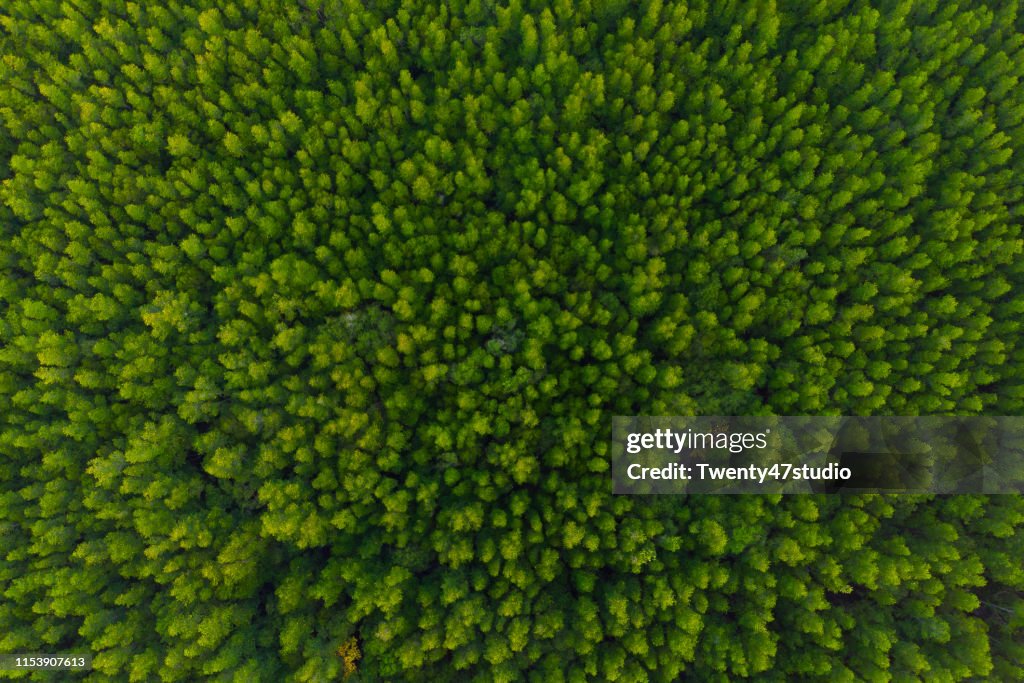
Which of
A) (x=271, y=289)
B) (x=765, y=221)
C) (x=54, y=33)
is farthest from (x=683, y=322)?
(x=54, y=33)

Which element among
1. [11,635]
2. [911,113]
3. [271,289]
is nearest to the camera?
[11,635]

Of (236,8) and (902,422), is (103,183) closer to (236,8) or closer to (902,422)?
(236,8)

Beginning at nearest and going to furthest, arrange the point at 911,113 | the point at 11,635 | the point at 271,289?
1. the point at 11,635
2. the point at 271,289
3. the point at 911,113

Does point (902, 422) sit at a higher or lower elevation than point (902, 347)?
lower

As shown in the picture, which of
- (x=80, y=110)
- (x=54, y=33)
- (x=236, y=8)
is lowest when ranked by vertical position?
(x=80, y=110)

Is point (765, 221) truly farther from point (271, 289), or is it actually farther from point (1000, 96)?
point (271, 289)

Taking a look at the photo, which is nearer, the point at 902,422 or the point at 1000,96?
the point at 902,422

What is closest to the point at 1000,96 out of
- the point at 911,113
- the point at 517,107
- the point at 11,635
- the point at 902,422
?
the point at 911,113
